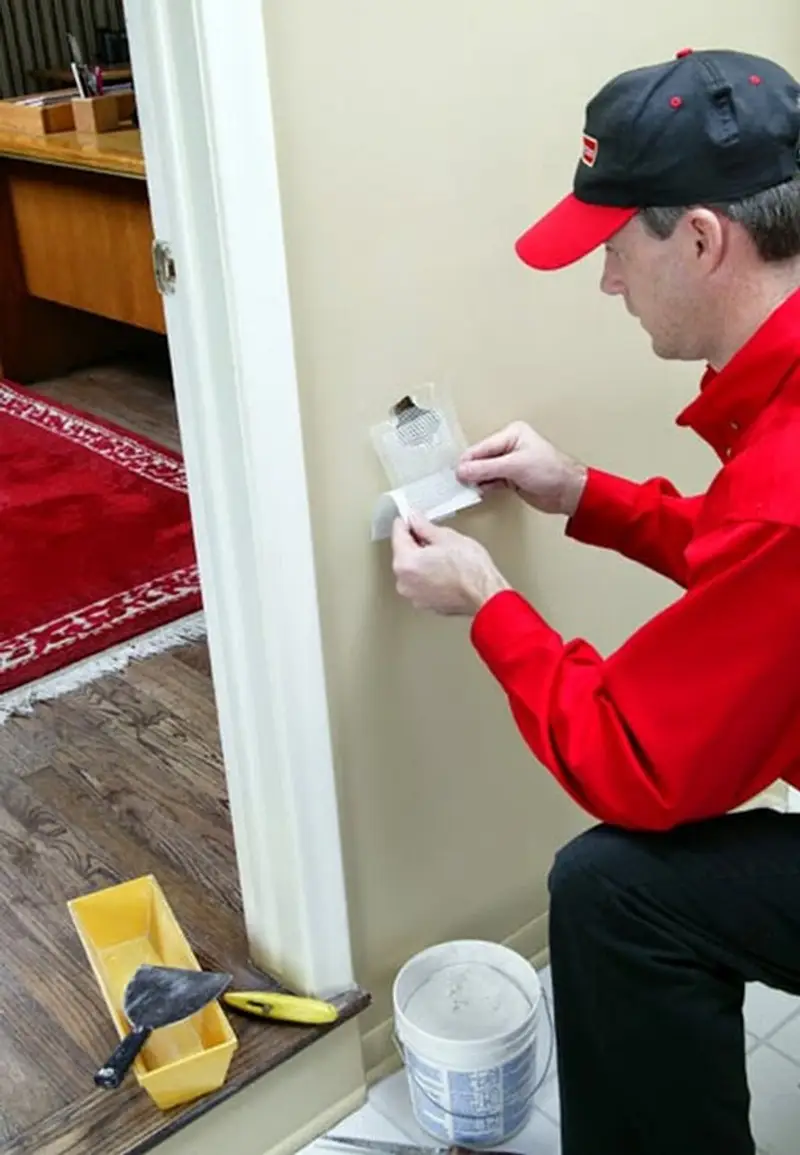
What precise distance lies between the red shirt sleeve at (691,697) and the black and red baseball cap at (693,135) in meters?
0.30

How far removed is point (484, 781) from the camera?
174 cm

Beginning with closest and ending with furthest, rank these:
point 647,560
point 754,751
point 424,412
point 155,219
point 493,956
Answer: point 754,751 → point 155,219 → point 424,412 → point 647,560 → point 493,956

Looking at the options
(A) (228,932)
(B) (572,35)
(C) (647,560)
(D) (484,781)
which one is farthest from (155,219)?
(A) (228,932)

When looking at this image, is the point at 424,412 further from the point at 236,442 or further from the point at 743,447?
the point at 743,447

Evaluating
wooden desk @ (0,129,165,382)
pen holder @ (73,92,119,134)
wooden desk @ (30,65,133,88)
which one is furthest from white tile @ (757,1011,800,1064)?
wooden desk @ (30,65,133,88)

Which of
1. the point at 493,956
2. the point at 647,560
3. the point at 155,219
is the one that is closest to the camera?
the point at 155,219

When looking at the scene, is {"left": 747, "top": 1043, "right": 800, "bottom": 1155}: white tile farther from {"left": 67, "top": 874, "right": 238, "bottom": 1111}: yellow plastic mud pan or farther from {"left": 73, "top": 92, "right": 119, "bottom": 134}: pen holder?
{"left": 73, "top": 92, "right": 119, "bottom": 134}: pen holder

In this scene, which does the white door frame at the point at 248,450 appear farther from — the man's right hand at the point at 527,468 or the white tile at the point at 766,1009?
the white tile at the point at 766,1009

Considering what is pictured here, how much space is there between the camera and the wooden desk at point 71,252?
3602 millimetres

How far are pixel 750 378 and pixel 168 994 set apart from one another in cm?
94

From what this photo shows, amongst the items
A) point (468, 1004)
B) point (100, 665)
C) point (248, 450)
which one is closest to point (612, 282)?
point (248, 450)

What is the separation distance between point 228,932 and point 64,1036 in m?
0.25

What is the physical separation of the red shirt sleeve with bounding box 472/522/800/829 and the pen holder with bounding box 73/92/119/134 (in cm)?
299

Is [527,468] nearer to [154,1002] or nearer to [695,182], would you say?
[695,182]
